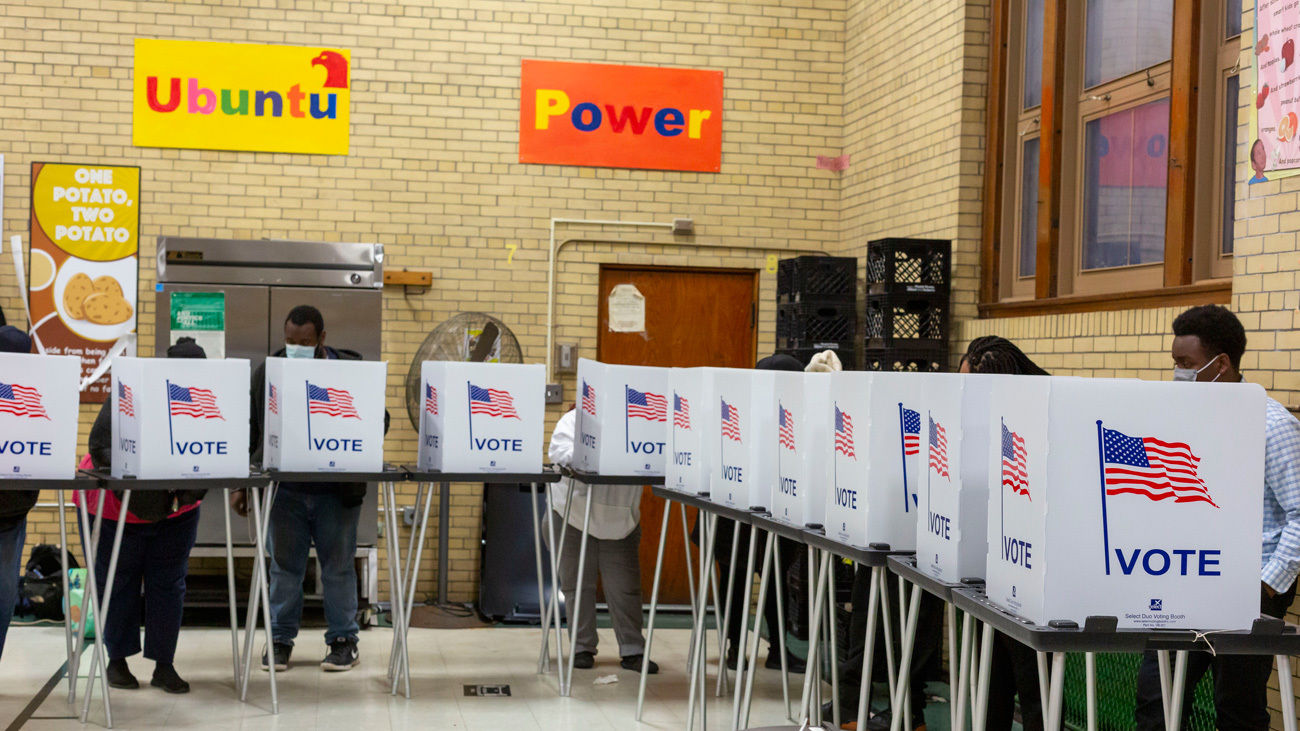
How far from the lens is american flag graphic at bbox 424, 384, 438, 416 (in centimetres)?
541

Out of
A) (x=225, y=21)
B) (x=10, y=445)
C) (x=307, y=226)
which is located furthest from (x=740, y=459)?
(x=225, y=21)

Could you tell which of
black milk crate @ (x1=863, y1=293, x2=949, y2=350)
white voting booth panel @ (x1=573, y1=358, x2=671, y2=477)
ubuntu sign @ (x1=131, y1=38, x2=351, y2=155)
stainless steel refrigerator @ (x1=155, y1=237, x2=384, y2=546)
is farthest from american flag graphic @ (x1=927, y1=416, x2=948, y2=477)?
ubuntu sign @ (x1=131, y1=38, x2=351, y2=155)

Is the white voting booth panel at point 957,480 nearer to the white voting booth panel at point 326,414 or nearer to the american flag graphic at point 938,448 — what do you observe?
the american flag graphic at point 938,448

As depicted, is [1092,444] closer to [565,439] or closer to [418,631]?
[565,439]

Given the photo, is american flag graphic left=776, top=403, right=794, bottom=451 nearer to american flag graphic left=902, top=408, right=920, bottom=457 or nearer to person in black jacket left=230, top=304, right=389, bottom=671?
american flag graphic left=902, top=408, right=920, bottom=457

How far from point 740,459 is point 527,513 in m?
3.42

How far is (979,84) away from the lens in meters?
6.41

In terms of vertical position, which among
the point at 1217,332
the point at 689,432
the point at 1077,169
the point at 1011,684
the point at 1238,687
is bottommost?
the point at 1011,684

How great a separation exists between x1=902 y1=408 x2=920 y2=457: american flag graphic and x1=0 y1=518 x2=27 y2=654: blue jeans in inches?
135

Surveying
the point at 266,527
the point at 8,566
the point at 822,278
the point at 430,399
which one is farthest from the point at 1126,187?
the point at 8,566

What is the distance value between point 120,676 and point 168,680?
217 millimetres

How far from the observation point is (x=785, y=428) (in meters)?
3.95

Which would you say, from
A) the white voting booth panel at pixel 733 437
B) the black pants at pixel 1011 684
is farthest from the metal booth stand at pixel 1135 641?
the white voting booth panel at pixel 733 437

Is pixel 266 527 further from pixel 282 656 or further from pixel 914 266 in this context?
pixel 914 266
